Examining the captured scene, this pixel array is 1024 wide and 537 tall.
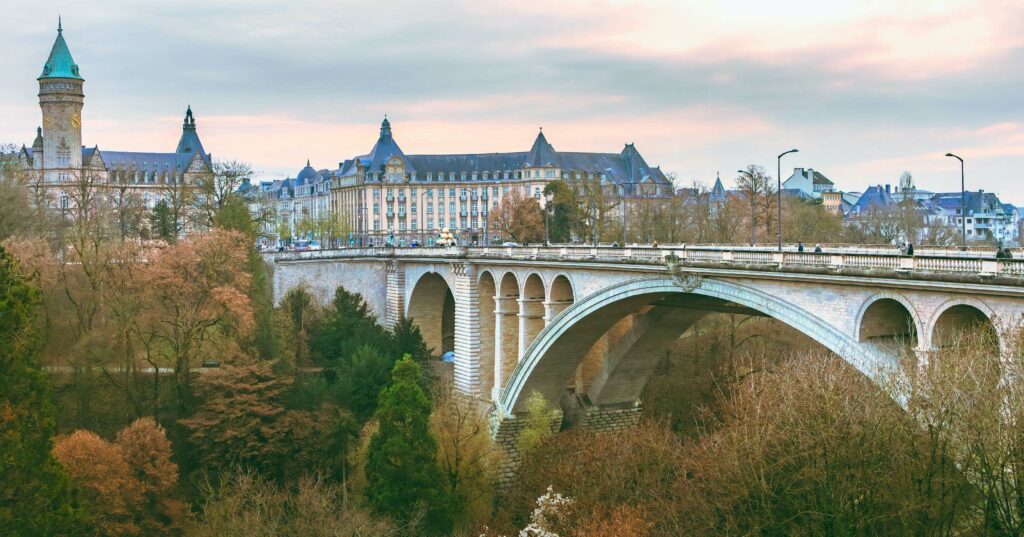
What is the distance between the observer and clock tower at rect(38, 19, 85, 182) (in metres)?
120

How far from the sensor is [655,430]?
4153 centimetres

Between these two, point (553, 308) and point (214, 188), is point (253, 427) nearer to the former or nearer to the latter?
point (553, 308)

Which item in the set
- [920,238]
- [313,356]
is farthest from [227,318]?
[920,238]

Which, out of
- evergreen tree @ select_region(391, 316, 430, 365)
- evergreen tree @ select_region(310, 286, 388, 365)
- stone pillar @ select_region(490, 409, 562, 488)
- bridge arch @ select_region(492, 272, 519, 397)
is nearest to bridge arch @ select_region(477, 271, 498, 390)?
bridge arch @ select_region(492, 272, 519, 397)

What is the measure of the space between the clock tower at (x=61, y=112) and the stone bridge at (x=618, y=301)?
2461 inches

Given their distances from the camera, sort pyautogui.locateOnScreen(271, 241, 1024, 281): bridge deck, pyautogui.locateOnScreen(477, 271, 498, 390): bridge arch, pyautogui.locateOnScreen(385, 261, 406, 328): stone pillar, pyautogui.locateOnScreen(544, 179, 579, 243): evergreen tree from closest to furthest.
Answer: pyautogui.locateOnScreen(271, 241, 1024, 281): bridge deck → pyautogui.locateOnScreen(477, 271, 498, 390): bridge arch → pyautogui.locateOnScreen(385, 261, 406, 328): stone pillar → pyautogui.locateOnScreen(544, 179, 579, 243): evergreen tree

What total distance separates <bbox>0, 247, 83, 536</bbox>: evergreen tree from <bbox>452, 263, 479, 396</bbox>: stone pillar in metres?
22.9

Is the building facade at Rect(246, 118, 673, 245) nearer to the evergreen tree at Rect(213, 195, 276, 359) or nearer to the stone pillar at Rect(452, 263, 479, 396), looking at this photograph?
the evergreen tree at Rect(213, 195, 276, 359)

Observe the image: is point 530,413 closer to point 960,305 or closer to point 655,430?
point 655,430

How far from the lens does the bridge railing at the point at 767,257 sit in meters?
23.4

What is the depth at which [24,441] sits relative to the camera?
3138cm

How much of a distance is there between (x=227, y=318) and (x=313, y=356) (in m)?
12.7

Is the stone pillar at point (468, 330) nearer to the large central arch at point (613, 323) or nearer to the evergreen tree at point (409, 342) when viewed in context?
the large central arch at point (613, 323)

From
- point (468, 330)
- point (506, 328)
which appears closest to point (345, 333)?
point (468, 330)
